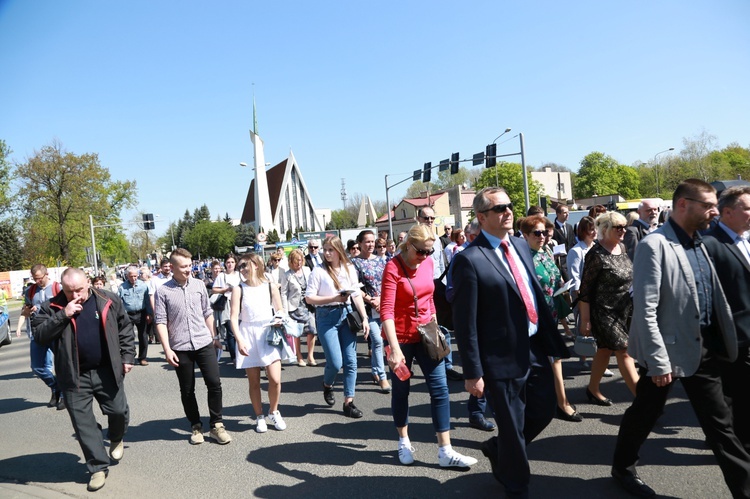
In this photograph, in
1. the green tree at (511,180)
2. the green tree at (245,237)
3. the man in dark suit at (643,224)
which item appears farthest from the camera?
the green tree at (245,237)

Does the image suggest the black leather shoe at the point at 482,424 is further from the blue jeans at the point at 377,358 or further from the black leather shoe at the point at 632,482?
the blue jeans at the point at 377,358

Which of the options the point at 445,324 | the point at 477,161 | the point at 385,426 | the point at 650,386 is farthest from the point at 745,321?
the point at 477,161

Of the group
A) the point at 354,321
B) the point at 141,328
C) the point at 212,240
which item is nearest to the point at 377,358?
the point at 354,321

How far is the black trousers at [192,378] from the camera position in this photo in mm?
5541

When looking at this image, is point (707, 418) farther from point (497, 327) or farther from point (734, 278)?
point (497, 327)

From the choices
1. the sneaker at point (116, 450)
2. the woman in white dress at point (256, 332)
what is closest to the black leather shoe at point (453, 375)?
the woman in white dress at point (256, 332)

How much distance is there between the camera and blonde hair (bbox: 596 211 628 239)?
4.92 m

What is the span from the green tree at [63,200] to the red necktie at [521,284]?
52170 mm

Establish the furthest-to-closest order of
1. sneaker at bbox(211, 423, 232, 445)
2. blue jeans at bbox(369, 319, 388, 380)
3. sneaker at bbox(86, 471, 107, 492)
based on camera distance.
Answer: blue jeans at bbox(369, 319, 388, 380), sneaker at bbox(211, 423, 232, 445), sneaker at bbox(86, 471, 107, 492)

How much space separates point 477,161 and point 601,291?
2355 centimetres

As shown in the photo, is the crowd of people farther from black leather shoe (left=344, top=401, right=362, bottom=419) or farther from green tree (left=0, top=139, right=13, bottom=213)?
green tree (left=0, top=139, right=13, bottom=213)

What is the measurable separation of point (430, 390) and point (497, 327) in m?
1.19

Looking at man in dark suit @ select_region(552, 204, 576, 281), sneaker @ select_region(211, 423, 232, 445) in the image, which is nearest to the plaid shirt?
sneaker @ select_region(211, 423, 232, 445)

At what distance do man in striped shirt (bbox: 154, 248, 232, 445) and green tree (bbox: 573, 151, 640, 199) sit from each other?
97.4m
